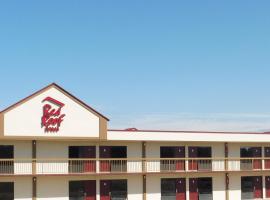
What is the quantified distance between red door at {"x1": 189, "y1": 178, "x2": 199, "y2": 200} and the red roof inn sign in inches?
618

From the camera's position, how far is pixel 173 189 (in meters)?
49.7

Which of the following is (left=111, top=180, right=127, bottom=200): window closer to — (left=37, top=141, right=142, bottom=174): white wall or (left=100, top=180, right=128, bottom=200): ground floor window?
(left=100, top=180, right=128, bottom=200): ground floor window

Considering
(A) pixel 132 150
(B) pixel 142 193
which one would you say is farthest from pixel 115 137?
(B) pixel 142 193

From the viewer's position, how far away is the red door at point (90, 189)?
46.2 m

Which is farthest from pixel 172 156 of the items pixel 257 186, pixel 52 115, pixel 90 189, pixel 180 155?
pixel 52 115

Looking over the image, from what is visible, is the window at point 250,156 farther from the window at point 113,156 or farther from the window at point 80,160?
the window at point 80,160

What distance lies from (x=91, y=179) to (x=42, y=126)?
726cm

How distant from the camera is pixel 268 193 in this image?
178ft

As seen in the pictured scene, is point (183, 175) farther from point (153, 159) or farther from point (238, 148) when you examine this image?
point (238, 148)

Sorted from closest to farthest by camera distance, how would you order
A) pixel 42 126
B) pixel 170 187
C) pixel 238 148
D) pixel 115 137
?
1. pixel 42 126
2. pixel 115 137
3. pixel 170 187
4. pixel 238 148

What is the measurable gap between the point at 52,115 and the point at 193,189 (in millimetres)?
17223

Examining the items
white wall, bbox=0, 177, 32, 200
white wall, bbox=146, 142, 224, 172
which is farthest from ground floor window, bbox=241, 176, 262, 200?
white wall, bbox=0, 177, 32, 200

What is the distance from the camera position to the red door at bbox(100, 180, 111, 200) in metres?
46.8

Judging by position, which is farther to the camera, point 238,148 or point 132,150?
point 238,148
